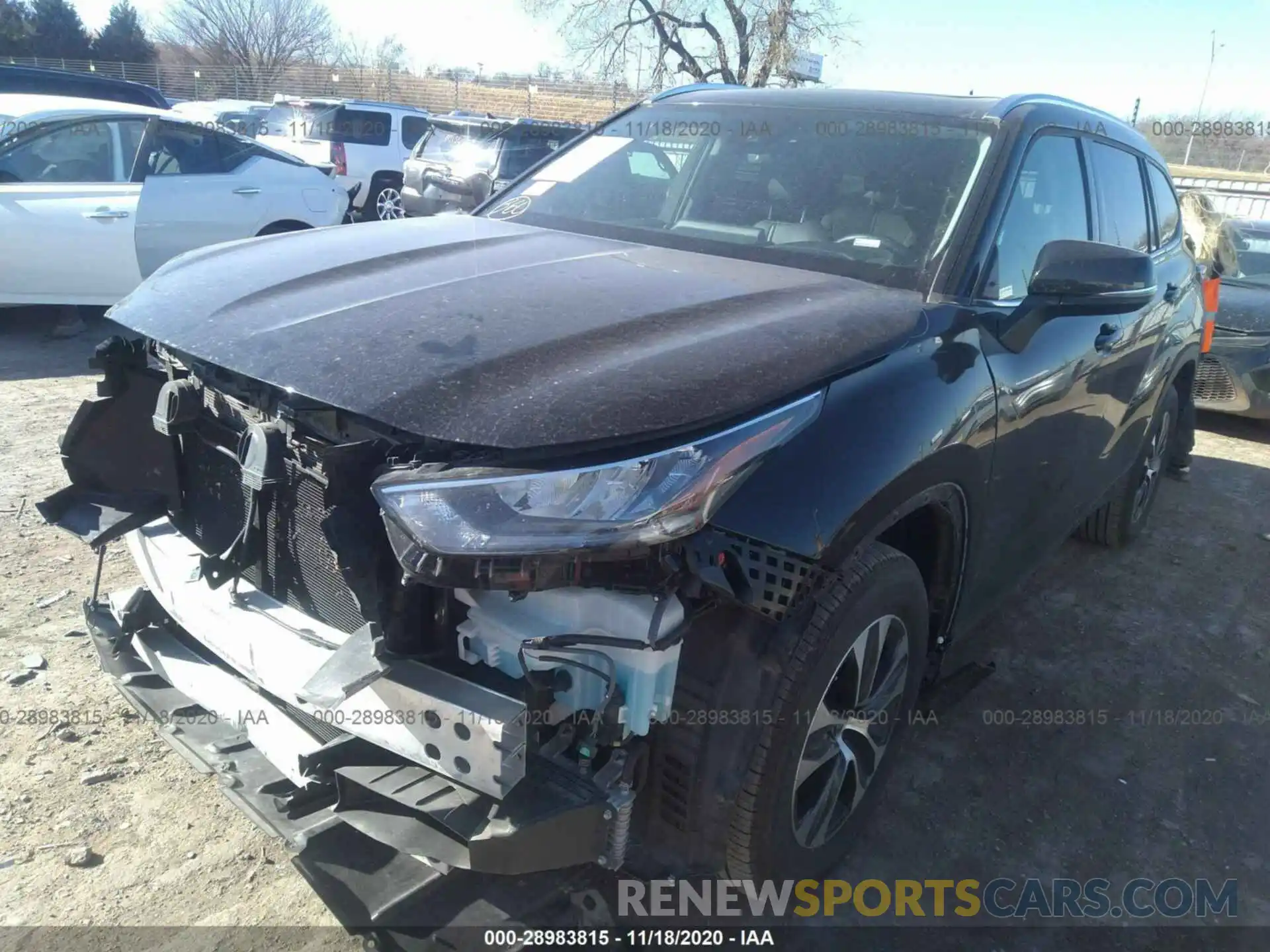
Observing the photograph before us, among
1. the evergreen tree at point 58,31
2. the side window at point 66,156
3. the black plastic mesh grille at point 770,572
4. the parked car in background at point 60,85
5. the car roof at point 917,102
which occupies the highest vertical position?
the evergreen tree at point 58,31

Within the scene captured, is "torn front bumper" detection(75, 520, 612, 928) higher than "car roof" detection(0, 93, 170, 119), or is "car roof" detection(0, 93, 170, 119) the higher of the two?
"car roof" detection(0, 93, 170, 119)

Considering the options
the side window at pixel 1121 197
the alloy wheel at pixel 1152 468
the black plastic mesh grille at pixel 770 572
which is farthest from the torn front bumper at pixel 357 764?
the alloy wheel at pixel 1152 468

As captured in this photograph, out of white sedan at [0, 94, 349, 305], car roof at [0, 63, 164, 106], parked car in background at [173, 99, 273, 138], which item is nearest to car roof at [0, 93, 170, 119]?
white sedan at [0, 94, 349, 305]

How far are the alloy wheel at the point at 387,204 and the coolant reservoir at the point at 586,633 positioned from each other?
1331cm

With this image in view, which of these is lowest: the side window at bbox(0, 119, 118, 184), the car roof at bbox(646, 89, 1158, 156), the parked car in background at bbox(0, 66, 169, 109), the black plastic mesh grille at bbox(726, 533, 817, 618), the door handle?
the black plastic mesh grille at bbox(726, 533, 817, 618)

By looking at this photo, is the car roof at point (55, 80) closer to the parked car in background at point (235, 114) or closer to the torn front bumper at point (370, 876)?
the parked car in background at point (235, 114)

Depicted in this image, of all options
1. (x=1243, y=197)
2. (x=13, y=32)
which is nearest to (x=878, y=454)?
(x=1243, y=197)

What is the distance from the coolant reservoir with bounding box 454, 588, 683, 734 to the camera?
1777mm

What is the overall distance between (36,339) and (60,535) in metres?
4.16

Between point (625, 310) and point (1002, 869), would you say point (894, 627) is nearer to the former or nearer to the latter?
point (1002, 869)

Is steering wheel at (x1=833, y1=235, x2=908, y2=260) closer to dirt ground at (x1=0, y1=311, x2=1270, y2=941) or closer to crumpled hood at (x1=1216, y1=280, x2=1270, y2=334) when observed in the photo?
dirt ground at (x1=0, y1=311, x2=1270, y2=941)

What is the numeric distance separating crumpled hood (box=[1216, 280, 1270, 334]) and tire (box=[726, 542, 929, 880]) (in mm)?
6719

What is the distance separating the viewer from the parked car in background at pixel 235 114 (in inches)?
648

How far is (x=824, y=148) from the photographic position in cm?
314
